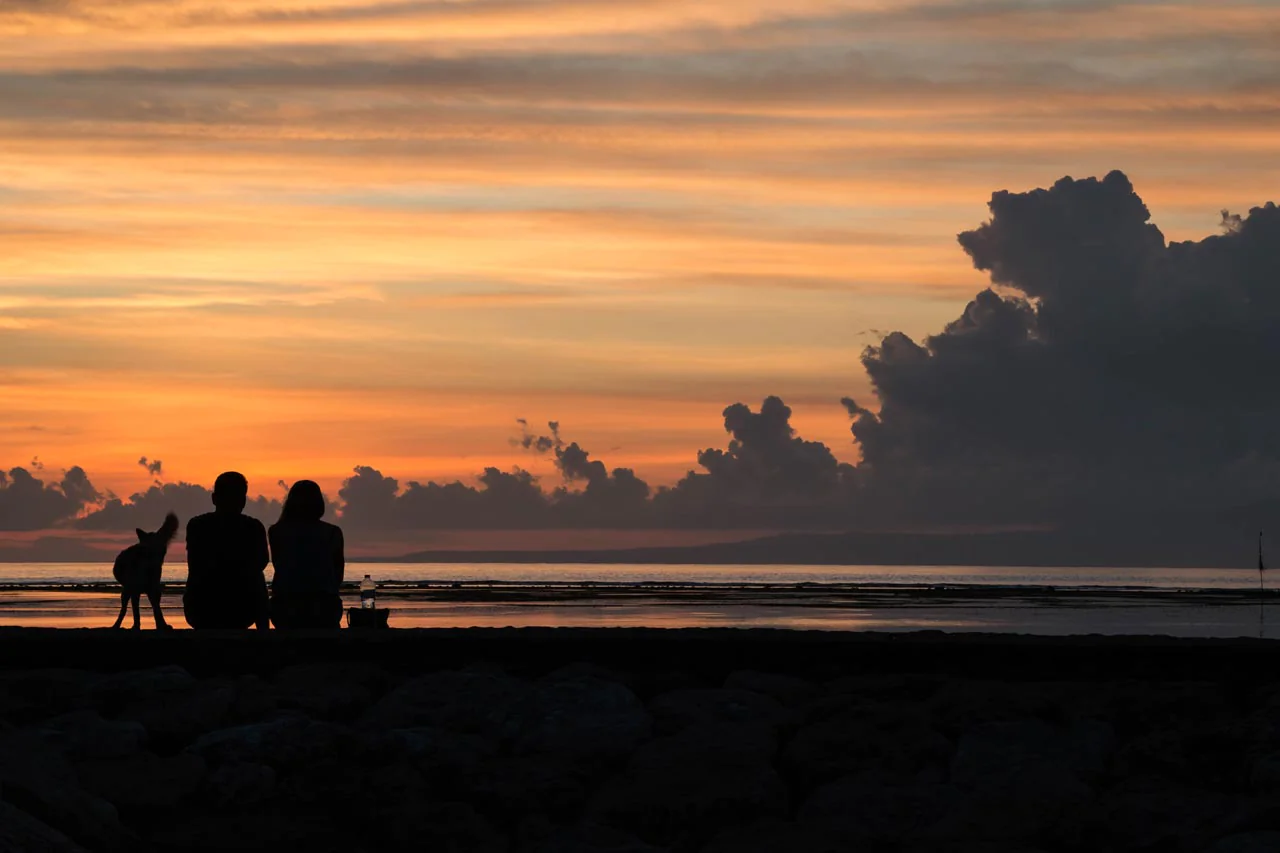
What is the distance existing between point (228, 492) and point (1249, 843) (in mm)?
8114

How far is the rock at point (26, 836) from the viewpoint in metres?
5.88

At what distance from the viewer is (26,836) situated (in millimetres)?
5969

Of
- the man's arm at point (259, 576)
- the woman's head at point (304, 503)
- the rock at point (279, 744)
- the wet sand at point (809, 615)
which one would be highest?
the woman's head at point (304, 503)

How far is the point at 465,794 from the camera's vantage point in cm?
802

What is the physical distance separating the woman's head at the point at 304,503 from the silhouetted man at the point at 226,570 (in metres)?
0.27

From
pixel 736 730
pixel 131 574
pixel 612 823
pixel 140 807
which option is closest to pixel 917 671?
pixel 736 730

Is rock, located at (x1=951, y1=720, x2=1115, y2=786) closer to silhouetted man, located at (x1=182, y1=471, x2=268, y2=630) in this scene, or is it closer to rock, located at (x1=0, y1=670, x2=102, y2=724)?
rock, located at (x1=0, y1=670, x2=102, y2=724)

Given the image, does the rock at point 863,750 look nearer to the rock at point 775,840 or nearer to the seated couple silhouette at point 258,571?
the rock at point 775,840

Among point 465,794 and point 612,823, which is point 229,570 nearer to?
point 465,794

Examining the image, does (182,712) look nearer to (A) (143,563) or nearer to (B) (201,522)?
(B) (201,522)

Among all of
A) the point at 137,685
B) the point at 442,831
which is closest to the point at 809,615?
the point at 137,685

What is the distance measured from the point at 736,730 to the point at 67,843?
356 centimetres

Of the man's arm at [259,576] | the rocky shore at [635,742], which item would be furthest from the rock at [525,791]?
the man's arm at [259,576]

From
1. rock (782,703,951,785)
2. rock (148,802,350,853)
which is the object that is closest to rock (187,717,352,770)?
rock (148,802,350,853)
